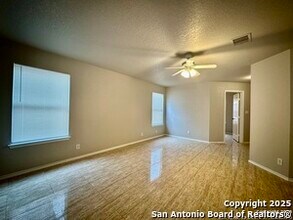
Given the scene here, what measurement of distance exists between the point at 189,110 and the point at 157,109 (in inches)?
57.0

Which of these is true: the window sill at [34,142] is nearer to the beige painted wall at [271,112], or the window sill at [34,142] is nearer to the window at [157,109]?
the window at [157,109]

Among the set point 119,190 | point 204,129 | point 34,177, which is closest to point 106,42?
point 119,190

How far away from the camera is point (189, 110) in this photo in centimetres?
657

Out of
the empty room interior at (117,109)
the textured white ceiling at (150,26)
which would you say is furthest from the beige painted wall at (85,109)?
the textured white ceiling at (150,26)

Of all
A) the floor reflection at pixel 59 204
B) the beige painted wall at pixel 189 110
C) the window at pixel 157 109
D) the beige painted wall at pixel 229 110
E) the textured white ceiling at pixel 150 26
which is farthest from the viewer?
the beige painted wall at pixel 229 110

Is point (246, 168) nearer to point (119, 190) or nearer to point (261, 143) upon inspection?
point (261, 143)

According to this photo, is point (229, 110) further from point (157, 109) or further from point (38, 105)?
point (38, 105)

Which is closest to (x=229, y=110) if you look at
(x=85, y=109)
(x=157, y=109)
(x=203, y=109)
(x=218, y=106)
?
(x=218, y=106)

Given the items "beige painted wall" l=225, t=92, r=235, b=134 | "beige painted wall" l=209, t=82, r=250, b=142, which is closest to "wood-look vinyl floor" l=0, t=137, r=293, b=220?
"beige painted wall" l=209, t=82, r=250, b=142

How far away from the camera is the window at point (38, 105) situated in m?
2.77

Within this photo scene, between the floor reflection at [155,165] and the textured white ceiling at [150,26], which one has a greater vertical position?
the textured white ceiling at [150,26]

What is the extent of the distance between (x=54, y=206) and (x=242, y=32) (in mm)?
3550

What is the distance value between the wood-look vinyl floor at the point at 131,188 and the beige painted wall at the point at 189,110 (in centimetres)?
259

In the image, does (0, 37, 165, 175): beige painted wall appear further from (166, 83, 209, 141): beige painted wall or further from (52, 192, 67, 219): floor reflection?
(166, 83, 209, 141): beige painted wall
